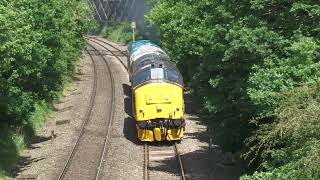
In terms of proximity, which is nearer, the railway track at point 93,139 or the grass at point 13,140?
the railway track at point 93,139

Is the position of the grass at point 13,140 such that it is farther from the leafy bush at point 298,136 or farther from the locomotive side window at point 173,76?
the leafy bush at point 298,136

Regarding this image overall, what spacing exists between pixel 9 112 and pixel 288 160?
12.2m

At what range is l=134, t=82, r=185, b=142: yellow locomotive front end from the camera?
76.9ft

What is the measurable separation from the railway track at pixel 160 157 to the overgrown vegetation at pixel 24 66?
5406 millimetres

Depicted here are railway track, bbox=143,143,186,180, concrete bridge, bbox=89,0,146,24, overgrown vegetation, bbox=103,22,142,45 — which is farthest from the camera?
concrete bridge, bbox=89,0,146,24

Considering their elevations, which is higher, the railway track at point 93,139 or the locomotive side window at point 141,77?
the locomotive side window at point 141,77

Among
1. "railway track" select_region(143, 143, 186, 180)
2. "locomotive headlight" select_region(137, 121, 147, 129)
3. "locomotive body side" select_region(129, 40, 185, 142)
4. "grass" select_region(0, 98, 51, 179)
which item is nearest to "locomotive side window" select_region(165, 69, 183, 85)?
"locomotive body side" select_region(129, 40, 185, 142)

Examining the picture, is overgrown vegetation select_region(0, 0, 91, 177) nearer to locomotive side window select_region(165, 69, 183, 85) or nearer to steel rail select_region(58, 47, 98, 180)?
steel rail select_region(58, 47, 98, 180)

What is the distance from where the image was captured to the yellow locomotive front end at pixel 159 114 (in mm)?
23453

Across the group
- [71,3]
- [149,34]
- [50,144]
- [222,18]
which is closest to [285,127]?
[222,18]

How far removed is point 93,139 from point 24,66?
676 centimetres

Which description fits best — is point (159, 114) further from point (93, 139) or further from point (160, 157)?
point (93, 139)

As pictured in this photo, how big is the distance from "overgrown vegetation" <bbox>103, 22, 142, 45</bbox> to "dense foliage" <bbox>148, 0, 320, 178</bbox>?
51.4 meters

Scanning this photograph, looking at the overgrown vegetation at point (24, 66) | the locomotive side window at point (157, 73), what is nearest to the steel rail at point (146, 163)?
the locomotive side window at point (157, 73)
